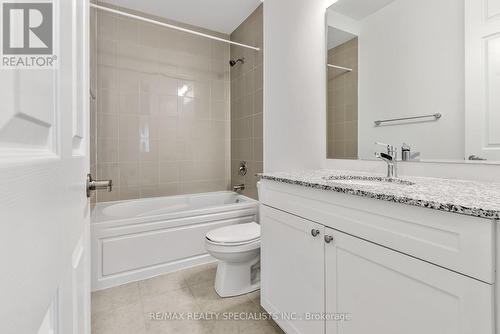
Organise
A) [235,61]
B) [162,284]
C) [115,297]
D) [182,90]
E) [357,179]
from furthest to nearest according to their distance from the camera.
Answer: [235,61] → [182,90] → [162,284] → [115,297] → [357,179]

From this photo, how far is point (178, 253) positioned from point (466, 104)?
7.05ft

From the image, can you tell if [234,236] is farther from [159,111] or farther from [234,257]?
[159,111]

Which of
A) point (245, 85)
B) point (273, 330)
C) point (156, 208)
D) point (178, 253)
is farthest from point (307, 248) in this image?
point (245, 85)

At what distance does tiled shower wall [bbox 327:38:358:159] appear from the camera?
5.36ft

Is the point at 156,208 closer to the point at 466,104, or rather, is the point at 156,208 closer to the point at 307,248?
the point at 307,248

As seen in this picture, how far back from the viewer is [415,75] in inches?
50.8

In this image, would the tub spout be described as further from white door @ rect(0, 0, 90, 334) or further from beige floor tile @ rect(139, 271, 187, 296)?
white door @ rect(0, 0, 90, 334)

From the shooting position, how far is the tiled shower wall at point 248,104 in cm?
258

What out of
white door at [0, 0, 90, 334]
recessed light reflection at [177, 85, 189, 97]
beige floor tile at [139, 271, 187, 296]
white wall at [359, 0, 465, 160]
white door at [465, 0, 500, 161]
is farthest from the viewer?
recessed light reflection at [177, 85, 189, 97]

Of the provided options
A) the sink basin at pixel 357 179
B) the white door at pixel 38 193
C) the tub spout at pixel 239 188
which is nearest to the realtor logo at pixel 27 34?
the white door at pixel 38 193

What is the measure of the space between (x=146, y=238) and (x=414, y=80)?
6.95 ft

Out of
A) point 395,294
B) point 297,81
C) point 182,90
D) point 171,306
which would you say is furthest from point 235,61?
point 395,294

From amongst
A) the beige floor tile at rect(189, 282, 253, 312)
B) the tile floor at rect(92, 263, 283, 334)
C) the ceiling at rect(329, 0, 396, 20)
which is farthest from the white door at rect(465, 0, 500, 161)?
the beige floor tile at rect(189, 282, 253, 312)

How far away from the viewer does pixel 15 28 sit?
0.76 ft
